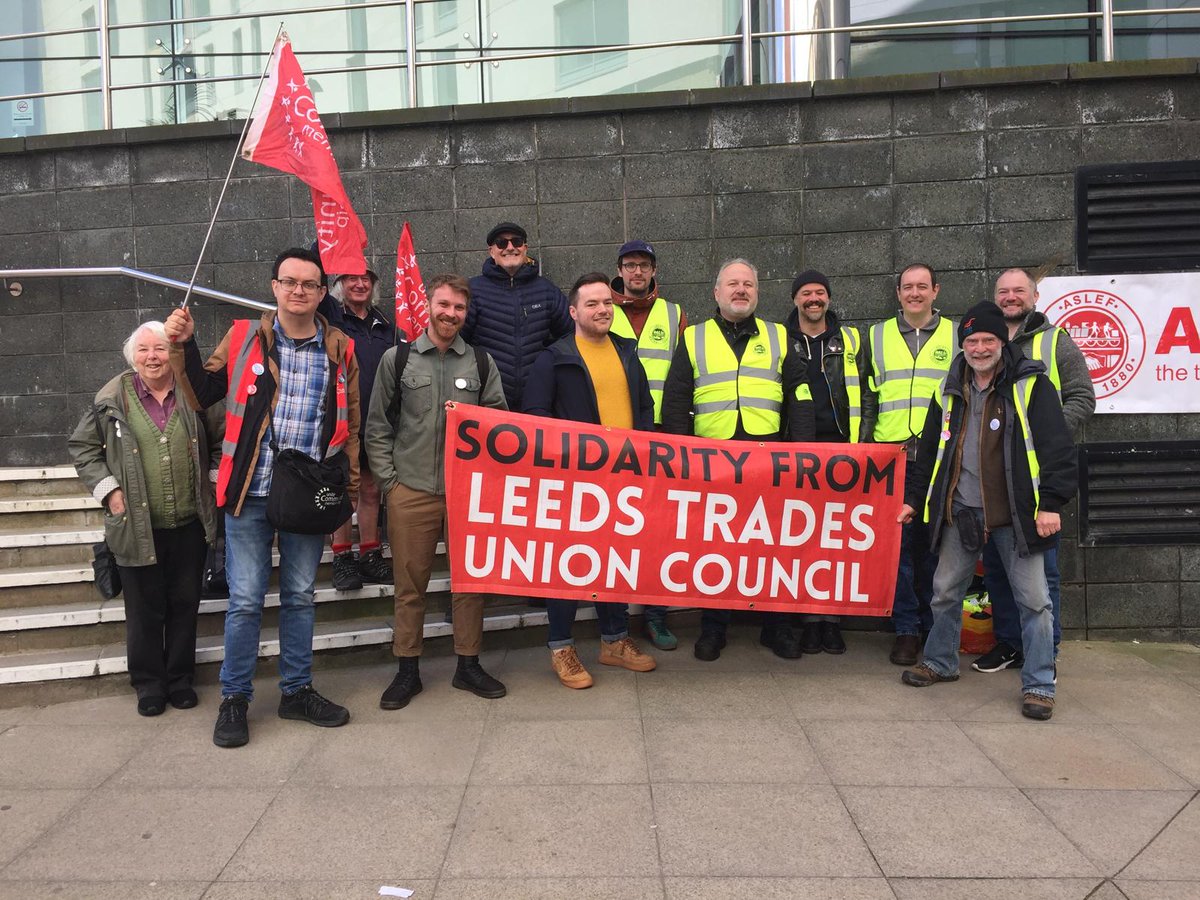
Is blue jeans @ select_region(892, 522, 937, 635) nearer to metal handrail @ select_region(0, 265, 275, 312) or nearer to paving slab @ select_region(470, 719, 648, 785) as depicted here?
paving slab @ select_region(470, 719, 648, 785)

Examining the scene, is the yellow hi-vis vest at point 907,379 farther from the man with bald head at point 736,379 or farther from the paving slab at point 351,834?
the paving slab at point 351,834

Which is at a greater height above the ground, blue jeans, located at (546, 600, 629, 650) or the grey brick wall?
the grey brick wall

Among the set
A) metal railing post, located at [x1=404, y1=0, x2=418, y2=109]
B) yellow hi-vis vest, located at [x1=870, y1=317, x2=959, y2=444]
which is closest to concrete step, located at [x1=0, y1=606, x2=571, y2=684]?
yellow hi-vis vest, located at [x1=870, y1=317, x2=959, y2=444]

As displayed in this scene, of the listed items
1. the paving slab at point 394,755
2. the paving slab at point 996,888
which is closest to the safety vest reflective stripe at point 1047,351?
the paving slab at point 996,888

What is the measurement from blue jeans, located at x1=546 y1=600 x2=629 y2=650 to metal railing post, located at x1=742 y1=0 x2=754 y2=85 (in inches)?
148

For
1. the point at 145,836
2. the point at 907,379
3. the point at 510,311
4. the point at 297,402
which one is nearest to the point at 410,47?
the point at 510,311

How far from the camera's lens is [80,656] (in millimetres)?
4684

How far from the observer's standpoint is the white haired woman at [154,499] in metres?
4.21

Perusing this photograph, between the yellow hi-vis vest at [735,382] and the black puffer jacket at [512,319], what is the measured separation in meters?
0.86

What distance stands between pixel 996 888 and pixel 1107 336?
159 inches

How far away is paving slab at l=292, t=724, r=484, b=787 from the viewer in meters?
3.58

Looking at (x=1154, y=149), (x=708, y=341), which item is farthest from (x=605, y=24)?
(x=1154, y=149)

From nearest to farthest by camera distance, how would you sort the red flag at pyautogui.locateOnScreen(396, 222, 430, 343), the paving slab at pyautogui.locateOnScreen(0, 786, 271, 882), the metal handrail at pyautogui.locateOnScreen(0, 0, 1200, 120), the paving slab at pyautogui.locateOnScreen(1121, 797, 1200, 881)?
the paving slab at pyautogui.locateOnScreen(1121, 797, 1200, 881)
the paving slab at pyautogui.locateOnScreen(0, 786, 271, 882)
the red flag at pyautogui.locateOnScreen(396, 222, 430, 343)
the metal handrail at pyautogui.locateOnScreen(0, 0, 1200, 120)

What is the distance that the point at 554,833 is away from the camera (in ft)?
10.2
